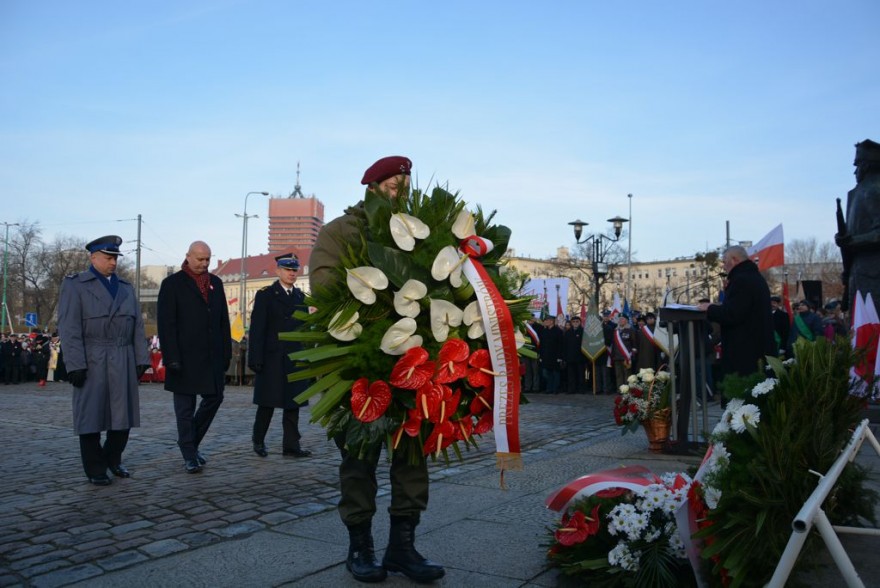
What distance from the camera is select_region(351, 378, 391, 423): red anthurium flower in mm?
3201

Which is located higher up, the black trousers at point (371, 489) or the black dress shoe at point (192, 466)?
the black trousers at point (371, 489)

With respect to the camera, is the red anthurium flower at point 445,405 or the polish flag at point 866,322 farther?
the polish flag at point 866,322

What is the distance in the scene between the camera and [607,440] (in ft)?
28.3

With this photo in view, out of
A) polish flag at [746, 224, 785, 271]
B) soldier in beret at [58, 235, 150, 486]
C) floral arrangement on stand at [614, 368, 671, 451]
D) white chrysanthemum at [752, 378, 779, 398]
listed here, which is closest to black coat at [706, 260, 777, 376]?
floral arrangement on stand at [614, 368, 671, 451]

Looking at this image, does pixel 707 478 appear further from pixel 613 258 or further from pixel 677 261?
pixel 677 261

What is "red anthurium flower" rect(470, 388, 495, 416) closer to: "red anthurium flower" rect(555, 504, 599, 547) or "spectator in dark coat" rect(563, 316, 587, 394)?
"red anthurium flower" rect(555, 504, 599, 547)

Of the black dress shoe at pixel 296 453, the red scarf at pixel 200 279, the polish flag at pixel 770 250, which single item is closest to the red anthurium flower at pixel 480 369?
the red scarf at pixel 200 279

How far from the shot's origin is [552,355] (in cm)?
1788

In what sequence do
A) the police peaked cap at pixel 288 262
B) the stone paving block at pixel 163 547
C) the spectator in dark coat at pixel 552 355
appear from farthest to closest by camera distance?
the spectator in dark coat at pixel 552 355
the police peaked cap at pixel 288 262
the stone paving block at pixel 163 547

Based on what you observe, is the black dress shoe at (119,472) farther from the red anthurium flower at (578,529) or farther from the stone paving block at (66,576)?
the red anthurium flower at (578,529)

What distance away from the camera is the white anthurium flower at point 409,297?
10.6 feet

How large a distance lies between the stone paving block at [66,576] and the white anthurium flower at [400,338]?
195cm

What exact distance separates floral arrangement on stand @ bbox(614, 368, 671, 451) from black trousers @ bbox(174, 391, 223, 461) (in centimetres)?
410

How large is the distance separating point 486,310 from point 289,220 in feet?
488
